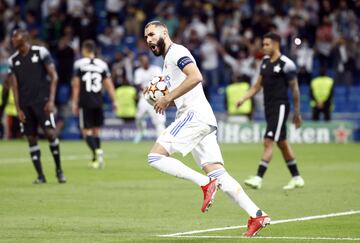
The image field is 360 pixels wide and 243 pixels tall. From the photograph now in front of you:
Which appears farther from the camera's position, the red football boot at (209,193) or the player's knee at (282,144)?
the player's knee at (282,144)

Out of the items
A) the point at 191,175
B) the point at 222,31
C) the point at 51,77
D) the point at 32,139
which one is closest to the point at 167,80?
the point at 191,175

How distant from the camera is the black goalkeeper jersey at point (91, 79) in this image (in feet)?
71.5

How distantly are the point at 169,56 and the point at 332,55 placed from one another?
79.9ft

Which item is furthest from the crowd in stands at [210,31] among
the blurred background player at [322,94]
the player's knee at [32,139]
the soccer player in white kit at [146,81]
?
the player's knee at [32,139]

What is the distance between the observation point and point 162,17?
37031 mm

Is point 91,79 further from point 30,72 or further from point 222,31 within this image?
point 222,31

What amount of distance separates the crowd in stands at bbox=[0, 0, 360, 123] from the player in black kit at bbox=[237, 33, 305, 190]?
15389 mm

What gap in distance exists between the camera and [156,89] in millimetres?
10867

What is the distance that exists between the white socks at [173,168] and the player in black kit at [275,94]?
5861mm

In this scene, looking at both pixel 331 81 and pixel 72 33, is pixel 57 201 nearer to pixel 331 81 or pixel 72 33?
pixel 331 81

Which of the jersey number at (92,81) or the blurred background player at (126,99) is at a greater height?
the jersey number at (92,81)

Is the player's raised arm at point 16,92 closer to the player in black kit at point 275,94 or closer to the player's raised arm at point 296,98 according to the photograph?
the player in black kit at point 275,94

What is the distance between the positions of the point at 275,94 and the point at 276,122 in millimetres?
486

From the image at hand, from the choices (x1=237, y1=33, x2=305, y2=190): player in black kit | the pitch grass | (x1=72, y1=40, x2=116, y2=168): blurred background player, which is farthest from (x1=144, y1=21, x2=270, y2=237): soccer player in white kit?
(x1=72, y1=40, x2=116, y2=168): blurred background player
